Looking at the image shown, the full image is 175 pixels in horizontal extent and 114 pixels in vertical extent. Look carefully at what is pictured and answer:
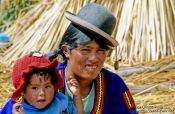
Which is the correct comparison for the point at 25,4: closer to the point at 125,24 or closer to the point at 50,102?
the point at 125,24

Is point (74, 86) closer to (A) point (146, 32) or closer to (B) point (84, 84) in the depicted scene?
(B) point (84, 84)

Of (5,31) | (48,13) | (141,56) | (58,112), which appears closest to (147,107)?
(141,56)

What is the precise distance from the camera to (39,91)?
3.36m

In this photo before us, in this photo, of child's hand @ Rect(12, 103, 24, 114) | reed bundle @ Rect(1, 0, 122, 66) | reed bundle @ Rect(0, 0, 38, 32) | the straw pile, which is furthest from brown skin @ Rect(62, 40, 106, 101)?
reed bundle @ Rect(0, 0, 38, 32)

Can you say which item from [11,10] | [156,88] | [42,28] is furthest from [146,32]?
[11,10]

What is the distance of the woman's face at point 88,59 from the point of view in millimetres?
3553

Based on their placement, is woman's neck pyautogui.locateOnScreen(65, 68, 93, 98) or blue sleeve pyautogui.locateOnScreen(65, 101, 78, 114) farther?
woman's neck pyautogui.locateOnScreen(65, 68, 93, 98)

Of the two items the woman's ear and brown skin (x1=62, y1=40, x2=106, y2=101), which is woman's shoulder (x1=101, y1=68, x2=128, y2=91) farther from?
the woman's ear

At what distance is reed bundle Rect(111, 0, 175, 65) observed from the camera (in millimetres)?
6852

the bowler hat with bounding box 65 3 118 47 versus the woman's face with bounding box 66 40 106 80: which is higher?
the bowler hat with bounding box 65 3 118 47

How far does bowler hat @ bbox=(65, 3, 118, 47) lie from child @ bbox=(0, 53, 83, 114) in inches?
11.0

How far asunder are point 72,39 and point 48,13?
4.26 m

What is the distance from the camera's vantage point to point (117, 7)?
717 centimetres

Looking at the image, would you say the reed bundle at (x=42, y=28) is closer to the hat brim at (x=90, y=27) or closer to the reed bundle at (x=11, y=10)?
the reed bundle at (x=11, y=10)
